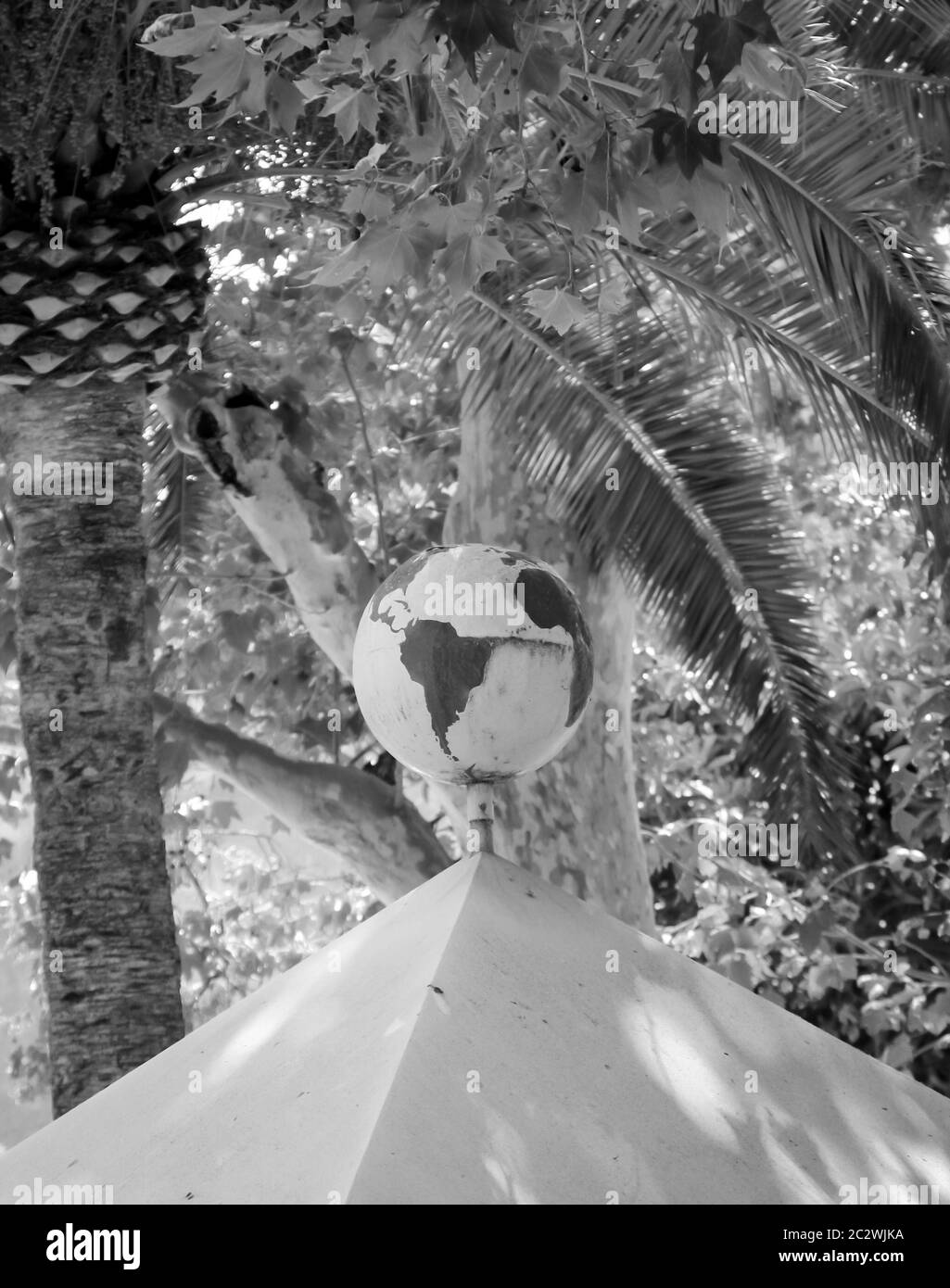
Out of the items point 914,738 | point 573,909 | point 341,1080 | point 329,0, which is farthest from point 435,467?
point 341,1080

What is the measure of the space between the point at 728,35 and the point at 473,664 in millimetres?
1228

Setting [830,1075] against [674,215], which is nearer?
[830,1075]

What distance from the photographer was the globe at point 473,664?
2824 millimetres

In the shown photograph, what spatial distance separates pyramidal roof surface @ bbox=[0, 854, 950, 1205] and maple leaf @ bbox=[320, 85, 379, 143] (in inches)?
67.1

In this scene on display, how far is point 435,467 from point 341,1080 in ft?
24.2

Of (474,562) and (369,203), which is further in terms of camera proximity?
(369,203)

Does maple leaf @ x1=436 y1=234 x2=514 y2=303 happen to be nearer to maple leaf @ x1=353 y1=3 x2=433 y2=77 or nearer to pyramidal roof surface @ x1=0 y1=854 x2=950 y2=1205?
maple leaf @ x1=353 y1=3 x2=433 y2=77

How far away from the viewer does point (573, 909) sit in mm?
2924

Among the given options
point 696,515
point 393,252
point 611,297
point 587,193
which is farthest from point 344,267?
point 696,515

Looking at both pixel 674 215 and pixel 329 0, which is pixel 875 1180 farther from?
pixel 674 215

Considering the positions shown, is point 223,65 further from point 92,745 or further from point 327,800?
point 327,800

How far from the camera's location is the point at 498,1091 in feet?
7.70

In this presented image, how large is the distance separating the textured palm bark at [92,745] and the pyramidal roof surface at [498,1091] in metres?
1.15

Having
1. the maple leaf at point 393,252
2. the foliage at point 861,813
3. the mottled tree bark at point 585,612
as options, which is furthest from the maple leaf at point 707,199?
the foliage at point 861,813
